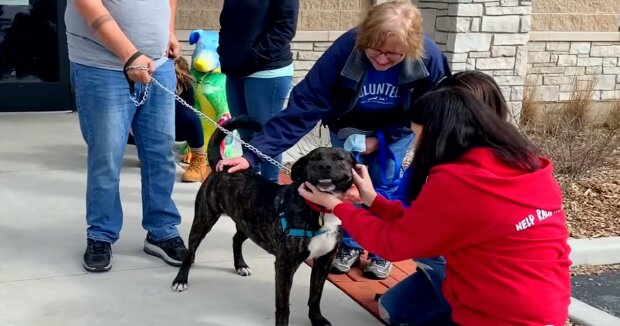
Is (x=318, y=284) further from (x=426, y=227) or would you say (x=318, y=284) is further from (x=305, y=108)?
(x=426, y=227)

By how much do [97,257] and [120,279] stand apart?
7.2 inches

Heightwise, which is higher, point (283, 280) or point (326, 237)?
point (326, 237)

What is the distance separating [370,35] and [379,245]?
1163 millimetres

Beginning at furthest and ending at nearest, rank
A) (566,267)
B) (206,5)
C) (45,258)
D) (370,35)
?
(206,5) < (45,258) < (370,35) < (566,267)

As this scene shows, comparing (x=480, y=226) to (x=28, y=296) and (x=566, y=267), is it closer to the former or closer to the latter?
Result: (x=566, y=267)

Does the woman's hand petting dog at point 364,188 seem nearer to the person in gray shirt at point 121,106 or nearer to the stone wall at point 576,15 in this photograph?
the person in gray shirt at point 121,106

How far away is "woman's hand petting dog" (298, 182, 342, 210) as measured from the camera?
2902 mm

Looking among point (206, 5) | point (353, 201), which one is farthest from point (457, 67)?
point (353, 201)

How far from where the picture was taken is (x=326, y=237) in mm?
3199

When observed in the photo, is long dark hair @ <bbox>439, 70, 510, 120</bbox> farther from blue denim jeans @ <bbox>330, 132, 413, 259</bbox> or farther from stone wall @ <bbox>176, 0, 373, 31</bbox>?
stone wall @ <bbox>176, 0, 373, 31</bbox>

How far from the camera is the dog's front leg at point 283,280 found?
10.5ft

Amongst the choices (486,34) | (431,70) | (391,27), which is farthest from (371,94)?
(486,34)

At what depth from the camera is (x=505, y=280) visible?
8.32ft

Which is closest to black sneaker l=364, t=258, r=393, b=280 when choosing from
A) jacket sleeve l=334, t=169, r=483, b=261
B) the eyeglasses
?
the eyeglasses
